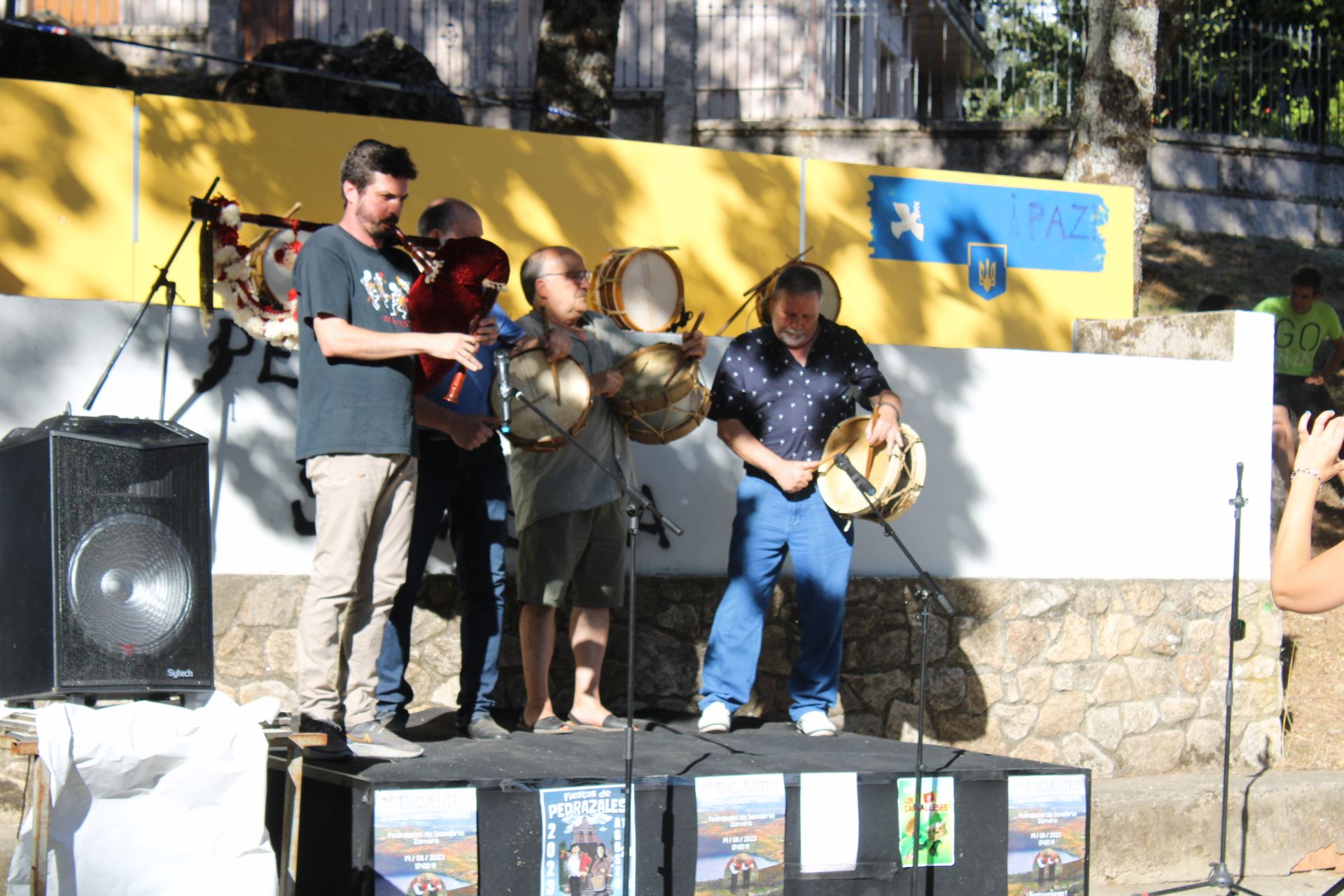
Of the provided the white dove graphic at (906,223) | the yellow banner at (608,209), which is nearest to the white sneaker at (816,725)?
the yellow banner at (608,209)

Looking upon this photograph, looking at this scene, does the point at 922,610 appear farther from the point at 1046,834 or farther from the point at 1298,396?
the point at 1298,396

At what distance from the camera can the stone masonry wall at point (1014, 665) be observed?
21.5 ft

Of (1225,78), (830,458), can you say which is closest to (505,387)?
(830,458)

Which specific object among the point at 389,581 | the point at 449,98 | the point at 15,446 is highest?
the point at 449,98

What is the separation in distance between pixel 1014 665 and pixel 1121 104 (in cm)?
568

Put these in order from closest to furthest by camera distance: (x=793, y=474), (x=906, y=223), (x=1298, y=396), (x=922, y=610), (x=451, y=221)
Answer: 1. (x=922, y=610)
2. (x=451, y=221)
3. (x=793, y=474)
4. (x=906, y=223)
5. (x=1298, y=396)

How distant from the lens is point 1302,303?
11.1 metres

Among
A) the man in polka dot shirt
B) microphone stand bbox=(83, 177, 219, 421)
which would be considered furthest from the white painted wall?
the man in polka dot shirt

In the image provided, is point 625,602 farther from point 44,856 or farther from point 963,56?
point 963,56

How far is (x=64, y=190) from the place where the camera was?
24.0ft

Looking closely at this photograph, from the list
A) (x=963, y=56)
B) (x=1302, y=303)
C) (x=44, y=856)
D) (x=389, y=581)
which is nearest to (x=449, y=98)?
(x=1302, y=303)

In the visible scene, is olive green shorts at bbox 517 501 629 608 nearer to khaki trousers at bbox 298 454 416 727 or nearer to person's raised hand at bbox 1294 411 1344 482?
khaki trousers at bbox 298 454 416 727

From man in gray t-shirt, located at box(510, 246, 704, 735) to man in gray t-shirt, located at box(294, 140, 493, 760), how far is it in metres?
0.84

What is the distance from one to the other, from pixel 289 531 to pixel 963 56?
20626 millimetres
